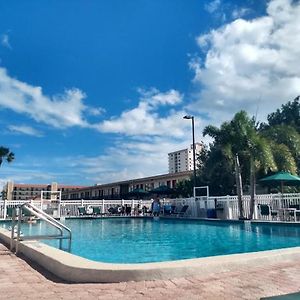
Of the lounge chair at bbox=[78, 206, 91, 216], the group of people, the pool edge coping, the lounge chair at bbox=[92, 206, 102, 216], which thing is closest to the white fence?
the lounge chair at bbox=[78, 206, 91, 216]

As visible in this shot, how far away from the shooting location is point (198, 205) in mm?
20500

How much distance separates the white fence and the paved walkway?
1252cm

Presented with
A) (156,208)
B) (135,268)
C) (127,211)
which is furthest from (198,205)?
(135,268)

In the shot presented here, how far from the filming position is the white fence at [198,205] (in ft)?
53.4

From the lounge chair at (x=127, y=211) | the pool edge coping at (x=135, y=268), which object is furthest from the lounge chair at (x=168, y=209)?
the pool edge coping at (x=135, y=268)

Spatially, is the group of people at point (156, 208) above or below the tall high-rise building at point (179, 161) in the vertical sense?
below

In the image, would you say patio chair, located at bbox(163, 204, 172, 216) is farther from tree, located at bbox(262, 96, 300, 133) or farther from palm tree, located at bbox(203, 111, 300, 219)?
tree, located at bbox(262, 96, 300, 133)

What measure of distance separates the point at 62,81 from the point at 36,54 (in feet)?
9.79

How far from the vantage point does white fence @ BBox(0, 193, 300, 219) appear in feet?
53.4

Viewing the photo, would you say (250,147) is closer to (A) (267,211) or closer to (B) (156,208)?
(A) (267,211)

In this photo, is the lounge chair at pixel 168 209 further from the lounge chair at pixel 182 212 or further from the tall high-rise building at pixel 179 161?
the tall high-rise building at pixel 179 161

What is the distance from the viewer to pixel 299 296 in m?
2.14

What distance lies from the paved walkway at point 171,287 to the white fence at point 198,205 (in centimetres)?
1252

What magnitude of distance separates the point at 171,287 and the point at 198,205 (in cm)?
1718
